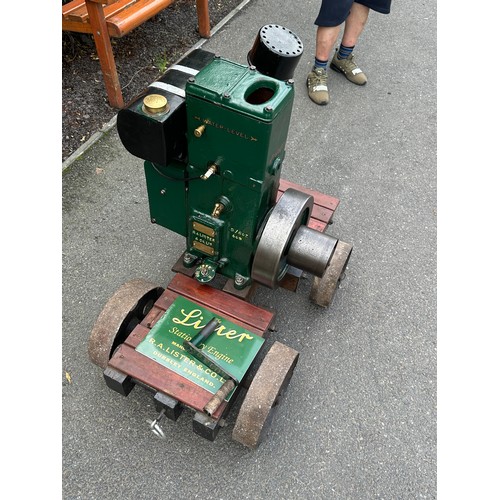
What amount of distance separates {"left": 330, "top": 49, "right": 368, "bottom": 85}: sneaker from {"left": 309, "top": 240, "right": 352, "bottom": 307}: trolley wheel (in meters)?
2.32

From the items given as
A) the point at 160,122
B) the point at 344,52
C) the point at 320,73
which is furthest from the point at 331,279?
the point at 344,52

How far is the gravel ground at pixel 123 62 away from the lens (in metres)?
3.55

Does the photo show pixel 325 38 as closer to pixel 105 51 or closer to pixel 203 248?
pixel 105 51

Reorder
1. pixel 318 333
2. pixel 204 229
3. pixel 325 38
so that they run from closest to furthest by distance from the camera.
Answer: pixel 204 229
pixel 318 333
pixel 325 38

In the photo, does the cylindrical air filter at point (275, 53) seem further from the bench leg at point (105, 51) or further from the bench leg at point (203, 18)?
the bench leg at point (203, 18)

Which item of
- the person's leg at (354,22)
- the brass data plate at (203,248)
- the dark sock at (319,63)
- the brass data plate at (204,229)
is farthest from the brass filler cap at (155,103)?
the person's leg at (354,22)

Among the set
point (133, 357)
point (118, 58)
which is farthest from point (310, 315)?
point (118, 58)

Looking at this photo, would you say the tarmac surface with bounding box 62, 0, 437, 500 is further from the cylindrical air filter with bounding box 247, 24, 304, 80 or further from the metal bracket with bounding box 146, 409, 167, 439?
the cylindrical air filter with bounding box 247, 24, 304, 80

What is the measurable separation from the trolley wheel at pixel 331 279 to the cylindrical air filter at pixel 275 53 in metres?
0.97

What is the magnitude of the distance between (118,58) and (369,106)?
2311 mm

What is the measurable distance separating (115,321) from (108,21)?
2.39 meters

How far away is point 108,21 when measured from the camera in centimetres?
332

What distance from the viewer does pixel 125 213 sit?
10.0 feet

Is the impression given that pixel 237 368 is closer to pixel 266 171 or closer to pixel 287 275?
pixel 287 275
